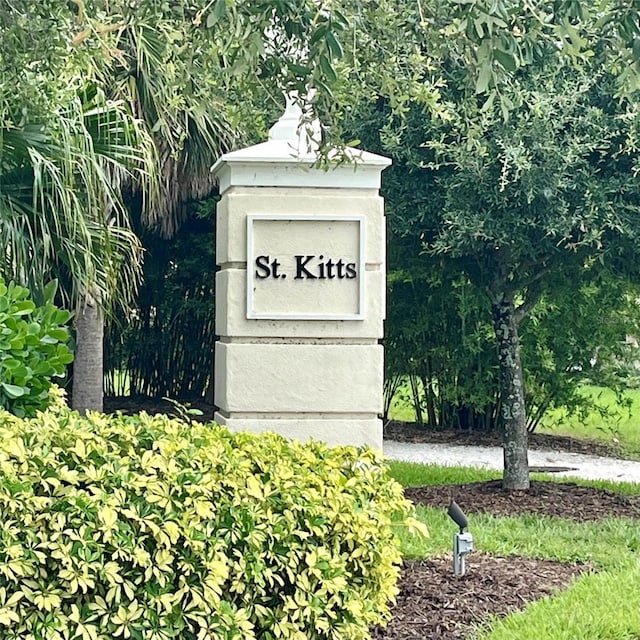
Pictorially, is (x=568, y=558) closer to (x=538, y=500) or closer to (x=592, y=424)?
(x=538, y=500)

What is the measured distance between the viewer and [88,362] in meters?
9.64

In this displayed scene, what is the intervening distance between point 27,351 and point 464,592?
241 cm

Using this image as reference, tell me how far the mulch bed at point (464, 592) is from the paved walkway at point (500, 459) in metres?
4.77

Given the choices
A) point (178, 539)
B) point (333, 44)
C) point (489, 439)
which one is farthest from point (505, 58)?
point (489, 439)

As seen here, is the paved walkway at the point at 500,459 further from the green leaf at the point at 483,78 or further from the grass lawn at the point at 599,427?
the green leaf at the point at 483,78

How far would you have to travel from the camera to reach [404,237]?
28.0 feet

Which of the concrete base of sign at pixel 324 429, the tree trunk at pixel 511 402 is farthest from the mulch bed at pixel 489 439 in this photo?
the concrete base of sign at pixel 324 429

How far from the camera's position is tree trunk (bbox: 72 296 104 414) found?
31.6 ft

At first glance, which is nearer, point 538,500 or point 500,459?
point 538,500

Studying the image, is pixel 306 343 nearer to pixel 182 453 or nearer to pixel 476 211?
pixel 476 211

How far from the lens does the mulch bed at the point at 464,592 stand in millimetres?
4488

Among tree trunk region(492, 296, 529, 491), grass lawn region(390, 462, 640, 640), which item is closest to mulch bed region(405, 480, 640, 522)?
tree trunk region(492, 296, 529, 491)

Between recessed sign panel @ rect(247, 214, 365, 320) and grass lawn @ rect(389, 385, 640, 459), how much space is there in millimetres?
7573

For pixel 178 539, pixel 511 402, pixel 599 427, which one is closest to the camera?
pixel 178 539
